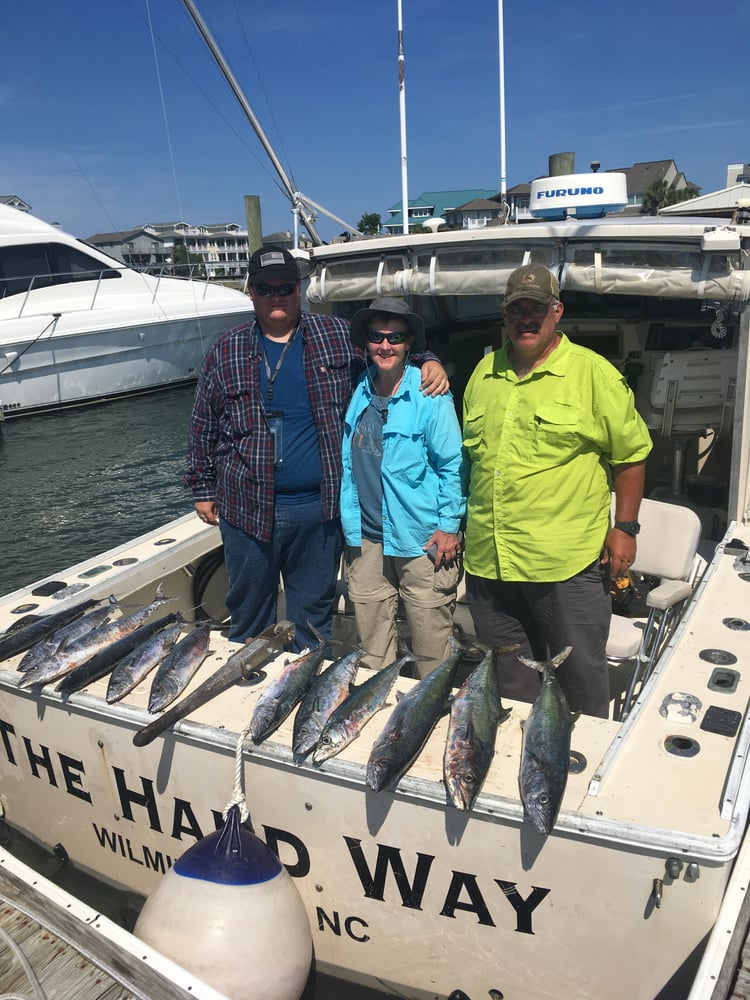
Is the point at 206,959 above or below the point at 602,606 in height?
below

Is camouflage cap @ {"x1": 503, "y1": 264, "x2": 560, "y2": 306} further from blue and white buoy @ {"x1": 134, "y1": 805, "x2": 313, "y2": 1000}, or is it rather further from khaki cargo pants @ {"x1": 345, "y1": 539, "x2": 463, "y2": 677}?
blue and white buoy @ {"x1": 134, "y1": 805, "x2": 313, "y2": 1000}

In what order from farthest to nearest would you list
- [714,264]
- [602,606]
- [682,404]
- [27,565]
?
[27,565]
[682,404]
[714,264]
[602,606]

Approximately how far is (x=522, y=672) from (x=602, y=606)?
0.47m

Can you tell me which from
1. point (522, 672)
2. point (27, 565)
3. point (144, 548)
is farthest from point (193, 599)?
point (27, 565)

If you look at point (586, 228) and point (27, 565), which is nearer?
point (586, 228)

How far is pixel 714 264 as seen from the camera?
3359mm

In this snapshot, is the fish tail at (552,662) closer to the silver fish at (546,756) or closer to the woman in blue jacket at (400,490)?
the silver fish at (546,756)

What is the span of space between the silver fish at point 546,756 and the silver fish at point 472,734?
0.11 meters

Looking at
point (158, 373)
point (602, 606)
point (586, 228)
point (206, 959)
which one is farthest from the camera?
point (158, 373)

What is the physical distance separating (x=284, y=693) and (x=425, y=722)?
0.54 metres

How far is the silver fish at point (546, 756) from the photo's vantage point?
1.94 metres

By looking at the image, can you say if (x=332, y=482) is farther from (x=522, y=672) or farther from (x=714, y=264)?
(x=714, y=264)

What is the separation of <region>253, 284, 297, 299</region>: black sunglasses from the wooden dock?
7.92ft

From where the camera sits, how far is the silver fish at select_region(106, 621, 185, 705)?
2.67 metres
